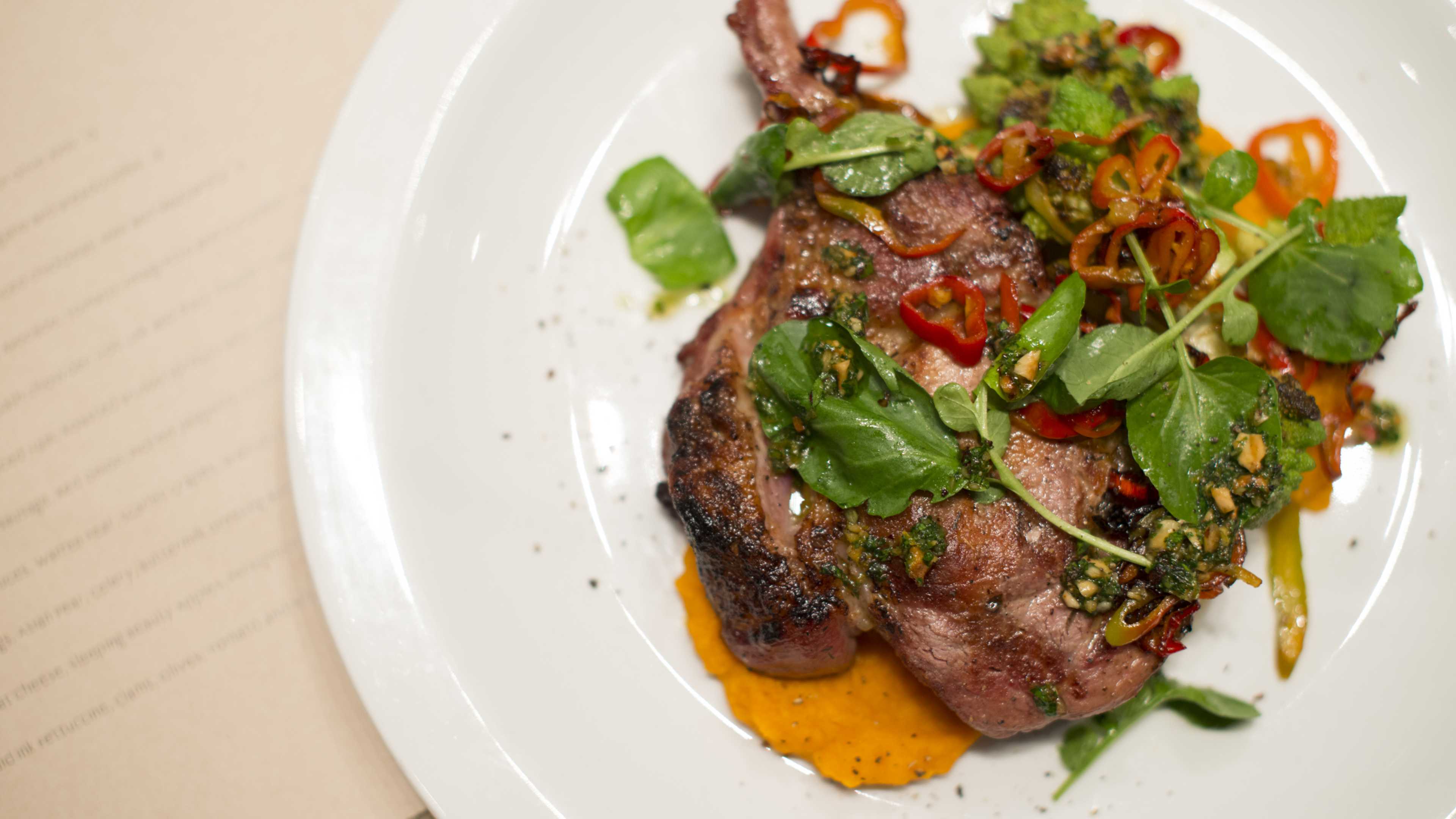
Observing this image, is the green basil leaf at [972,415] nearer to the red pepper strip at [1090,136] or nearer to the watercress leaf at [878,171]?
the watercress leaf at [878,171]

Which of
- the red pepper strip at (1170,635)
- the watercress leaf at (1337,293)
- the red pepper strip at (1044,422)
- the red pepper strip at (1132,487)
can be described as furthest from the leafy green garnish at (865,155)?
the red pepper strip at (1170,635)

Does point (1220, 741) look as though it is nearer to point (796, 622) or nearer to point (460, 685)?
point (796, 622)

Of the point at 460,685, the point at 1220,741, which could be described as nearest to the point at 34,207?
the point at 460,685

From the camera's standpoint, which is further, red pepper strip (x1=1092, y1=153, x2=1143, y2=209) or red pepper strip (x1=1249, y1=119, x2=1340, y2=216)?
red pepper strip (x1=1249, y1=119, x2=1340, y2=216)

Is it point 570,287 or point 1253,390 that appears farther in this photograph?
point 570,287

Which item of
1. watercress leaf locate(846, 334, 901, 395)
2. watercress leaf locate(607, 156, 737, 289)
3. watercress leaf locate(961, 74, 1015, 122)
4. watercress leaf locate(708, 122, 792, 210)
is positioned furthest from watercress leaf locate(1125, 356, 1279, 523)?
watercress leaf locate(607, 156, 737, 289)

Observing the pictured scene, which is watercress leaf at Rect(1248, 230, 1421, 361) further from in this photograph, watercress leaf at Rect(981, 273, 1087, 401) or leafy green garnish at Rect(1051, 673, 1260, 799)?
leafy green garnish at Rect(1051, 673, 1260, 799)
